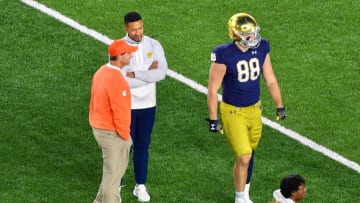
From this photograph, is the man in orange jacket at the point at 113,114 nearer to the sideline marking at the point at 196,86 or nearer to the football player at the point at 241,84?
the football player at the point at 241,84

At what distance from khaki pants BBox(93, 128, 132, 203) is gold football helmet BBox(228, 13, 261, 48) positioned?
5.18ft

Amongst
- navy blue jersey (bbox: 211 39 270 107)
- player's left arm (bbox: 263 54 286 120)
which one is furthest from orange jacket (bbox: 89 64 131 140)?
player's left arm (bbox: 263 54 286 120)

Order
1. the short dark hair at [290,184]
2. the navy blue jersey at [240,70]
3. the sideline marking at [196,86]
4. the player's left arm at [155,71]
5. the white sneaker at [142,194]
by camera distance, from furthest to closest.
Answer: the sideline marking at [196,86] → the white sneaker at [142,194] → the player's left arm at [155,71] → the navy blue jersey at [240,70] → the short dark hair at [290,184]

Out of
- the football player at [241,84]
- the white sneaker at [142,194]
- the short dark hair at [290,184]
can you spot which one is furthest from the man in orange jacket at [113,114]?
the short dark hair at [290,184]

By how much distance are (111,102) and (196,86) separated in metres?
4.22

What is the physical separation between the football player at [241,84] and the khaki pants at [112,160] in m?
1.02

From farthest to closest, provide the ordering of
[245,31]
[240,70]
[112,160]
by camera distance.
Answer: [240,70]
[245,31]
[112,160]

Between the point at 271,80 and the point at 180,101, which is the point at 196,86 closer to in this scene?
the point at 180,101

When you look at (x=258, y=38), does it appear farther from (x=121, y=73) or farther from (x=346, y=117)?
(x=346, y=117)

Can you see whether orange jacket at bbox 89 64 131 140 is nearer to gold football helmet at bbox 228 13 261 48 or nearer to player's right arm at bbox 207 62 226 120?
player's right arm at bbox 207 62 226 120

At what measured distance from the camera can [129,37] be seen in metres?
13.5

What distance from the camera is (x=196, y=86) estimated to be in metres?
16.8

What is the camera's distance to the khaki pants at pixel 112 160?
508 inches

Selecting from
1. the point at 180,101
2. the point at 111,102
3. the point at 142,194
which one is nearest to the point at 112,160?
the point at 111,102
